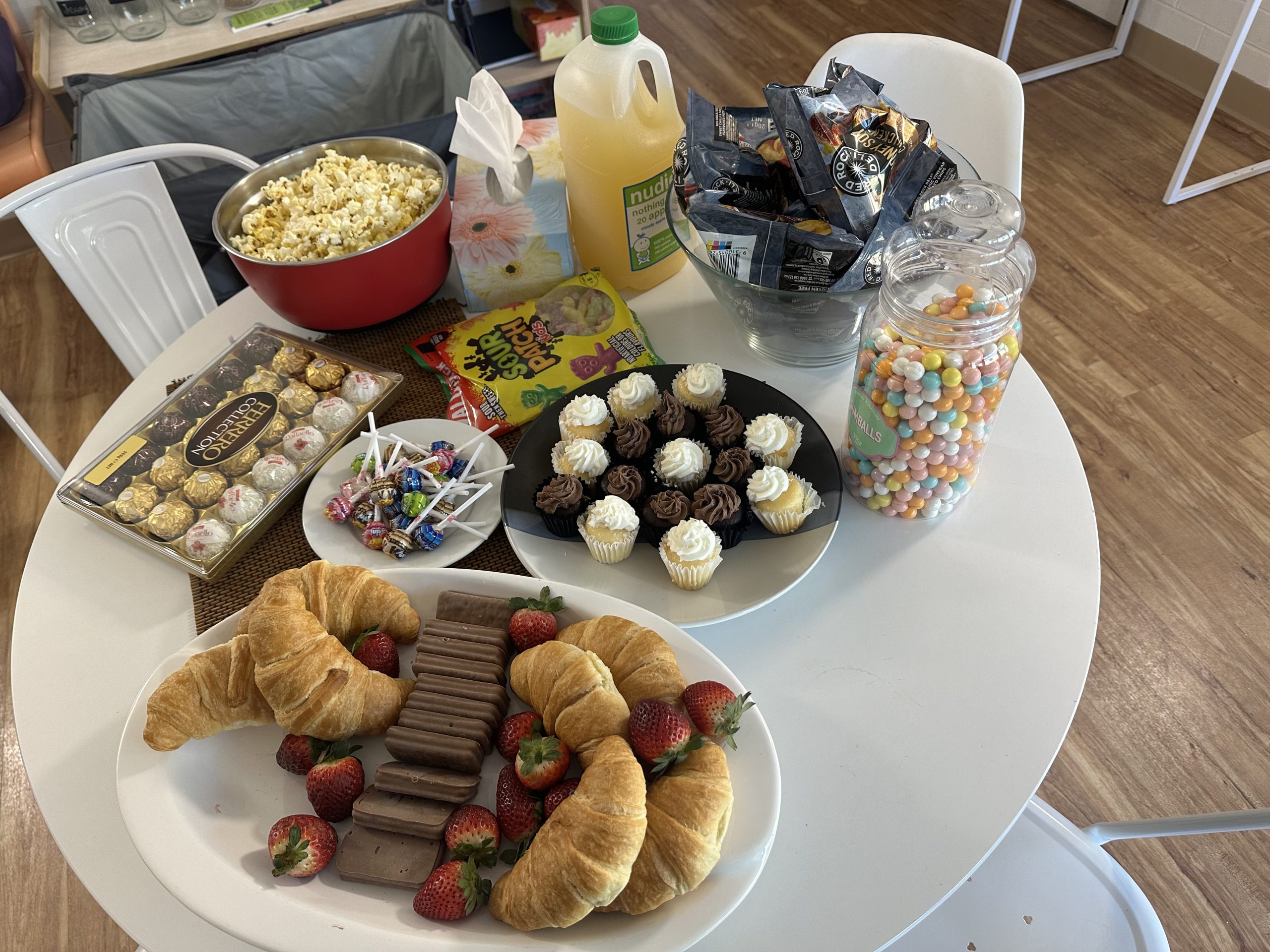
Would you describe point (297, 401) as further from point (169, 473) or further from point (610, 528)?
point (610, 528)

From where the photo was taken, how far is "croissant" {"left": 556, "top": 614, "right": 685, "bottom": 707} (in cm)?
74

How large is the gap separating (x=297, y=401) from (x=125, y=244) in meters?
0.65

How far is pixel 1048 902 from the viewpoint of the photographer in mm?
930

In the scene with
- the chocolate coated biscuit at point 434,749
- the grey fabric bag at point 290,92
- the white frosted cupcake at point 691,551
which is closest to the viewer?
the chocolate coated biscuit at point 434,749

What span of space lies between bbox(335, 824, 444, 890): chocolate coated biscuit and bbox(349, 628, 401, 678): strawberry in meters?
0.14

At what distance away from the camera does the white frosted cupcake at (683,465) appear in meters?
0.91

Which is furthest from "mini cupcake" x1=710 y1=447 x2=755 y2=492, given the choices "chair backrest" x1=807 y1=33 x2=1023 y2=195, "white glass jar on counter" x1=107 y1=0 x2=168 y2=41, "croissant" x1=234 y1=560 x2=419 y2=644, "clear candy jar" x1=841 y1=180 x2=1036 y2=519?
"white glass jar on counter" x1=107 y1=0 x2=168 y2=41

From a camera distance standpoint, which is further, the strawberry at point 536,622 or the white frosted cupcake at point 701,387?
the white frosted cupcake at point 701,387

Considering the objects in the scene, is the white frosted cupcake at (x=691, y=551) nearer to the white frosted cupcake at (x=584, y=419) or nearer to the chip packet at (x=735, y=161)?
the white frosted cupcake at (x=584, y=419)

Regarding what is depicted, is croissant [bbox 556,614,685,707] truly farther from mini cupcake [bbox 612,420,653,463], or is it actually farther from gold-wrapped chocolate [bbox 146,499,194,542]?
gold-wrapped chocolate [bbox 146,499,194,542]

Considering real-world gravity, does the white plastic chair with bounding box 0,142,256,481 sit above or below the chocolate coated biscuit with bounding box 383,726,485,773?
below

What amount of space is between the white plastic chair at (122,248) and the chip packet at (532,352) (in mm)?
621

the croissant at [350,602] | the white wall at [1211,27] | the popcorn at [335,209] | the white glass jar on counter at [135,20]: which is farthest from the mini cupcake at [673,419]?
the white wall at [1211,27]

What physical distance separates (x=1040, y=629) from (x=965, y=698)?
11 centimetres
